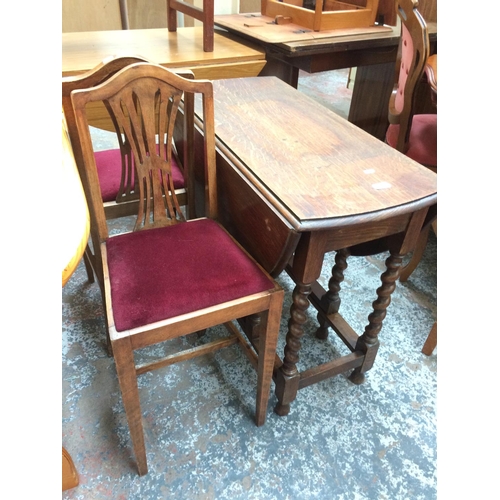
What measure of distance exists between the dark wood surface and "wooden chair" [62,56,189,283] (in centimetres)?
30

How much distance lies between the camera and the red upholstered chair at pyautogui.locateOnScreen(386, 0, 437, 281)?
1.55m

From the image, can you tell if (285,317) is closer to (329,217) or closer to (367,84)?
(329,217)

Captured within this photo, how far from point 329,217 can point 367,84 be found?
8.13 feet

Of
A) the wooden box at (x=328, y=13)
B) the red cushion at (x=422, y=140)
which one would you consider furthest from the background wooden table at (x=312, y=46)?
the red cushion at (x=422, y=140)

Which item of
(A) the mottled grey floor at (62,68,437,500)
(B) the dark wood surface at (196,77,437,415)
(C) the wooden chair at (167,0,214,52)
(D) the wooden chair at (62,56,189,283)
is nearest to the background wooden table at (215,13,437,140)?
(C) the wooden chair at (167,0,214,52)

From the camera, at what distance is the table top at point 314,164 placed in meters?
0.95

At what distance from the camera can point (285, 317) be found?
70.4 inches

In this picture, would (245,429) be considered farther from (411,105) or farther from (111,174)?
(411,105)

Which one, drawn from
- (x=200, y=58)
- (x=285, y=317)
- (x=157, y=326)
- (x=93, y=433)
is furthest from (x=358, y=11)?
(x=93, y=433)

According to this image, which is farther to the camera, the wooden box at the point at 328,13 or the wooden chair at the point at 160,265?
the wooden box at the point at 328,13

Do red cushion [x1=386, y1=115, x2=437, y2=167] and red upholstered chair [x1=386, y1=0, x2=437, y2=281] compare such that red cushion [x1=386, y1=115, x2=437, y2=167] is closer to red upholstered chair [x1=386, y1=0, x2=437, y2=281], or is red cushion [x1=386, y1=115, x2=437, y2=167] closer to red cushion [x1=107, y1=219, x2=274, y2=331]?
red upholstered chair [x1=386, y1=0, x2=437, y2=281]

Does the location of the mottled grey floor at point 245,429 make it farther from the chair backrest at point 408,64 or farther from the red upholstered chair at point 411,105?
the chair backrest at point 408,64

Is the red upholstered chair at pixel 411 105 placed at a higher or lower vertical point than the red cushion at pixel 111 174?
higher

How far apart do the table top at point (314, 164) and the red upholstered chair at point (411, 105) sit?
485mm
